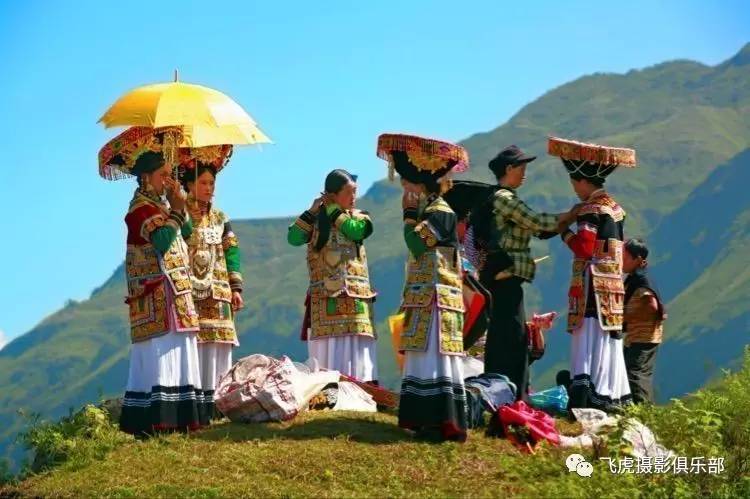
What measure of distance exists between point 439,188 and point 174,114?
2.48 m

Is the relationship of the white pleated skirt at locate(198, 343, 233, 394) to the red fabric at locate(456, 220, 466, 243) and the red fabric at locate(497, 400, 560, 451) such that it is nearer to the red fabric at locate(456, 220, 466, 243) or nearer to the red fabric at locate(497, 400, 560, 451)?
the red fabric at locate(456, 220, 466, 243)

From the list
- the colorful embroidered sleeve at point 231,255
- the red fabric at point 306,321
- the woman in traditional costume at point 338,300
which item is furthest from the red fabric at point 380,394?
the colorful embroidered sleeve at point 231,255

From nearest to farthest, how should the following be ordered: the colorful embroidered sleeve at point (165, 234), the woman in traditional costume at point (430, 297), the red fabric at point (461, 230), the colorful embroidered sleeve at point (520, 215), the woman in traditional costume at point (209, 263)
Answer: the woman in traditional costume at point (430, 297) < the colorful embroidered sleeve at point (165, 234) < the woman in traditional costume at point (209, 263) < the colorful embroidered sleeve at point (520, 215) < the red fabric at point (461, 230)

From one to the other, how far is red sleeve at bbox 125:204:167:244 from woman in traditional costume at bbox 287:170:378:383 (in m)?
2.24

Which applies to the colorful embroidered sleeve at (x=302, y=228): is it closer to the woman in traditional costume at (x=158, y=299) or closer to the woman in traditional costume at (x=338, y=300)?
the woman in traditional costume at (x=338, y=300)

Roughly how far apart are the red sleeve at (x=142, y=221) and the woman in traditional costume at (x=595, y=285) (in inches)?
165

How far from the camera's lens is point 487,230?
14.1m

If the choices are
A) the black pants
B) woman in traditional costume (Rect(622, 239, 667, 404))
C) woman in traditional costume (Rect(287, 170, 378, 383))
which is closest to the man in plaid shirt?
the black pants

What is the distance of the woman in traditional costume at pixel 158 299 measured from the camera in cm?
1244

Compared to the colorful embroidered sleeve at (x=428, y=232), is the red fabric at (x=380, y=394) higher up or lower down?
lower down

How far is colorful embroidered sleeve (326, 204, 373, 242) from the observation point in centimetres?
1412

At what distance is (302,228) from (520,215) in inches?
94.4

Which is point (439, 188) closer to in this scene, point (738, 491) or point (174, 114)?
point (174, 114)

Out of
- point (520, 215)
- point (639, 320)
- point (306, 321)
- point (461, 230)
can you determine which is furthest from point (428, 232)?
point (639, 320)
